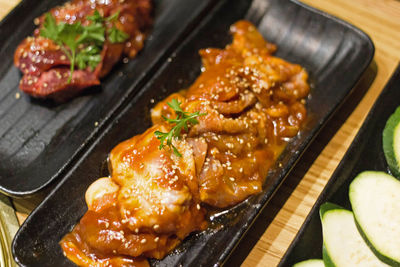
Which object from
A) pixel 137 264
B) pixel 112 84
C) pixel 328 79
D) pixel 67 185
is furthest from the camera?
pixel 112 84

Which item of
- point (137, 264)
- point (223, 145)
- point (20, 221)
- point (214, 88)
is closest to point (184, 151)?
point (223, 145)

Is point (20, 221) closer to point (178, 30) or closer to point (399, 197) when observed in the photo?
point (178, 30)

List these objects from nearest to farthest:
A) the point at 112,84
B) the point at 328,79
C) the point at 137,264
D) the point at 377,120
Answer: the point at 137,264 < the point at 377,120 < the point at 328,79 < the point at 112,84

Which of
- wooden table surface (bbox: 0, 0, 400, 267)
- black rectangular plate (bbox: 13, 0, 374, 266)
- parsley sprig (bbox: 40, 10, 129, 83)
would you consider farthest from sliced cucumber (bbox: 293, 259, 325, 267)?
parsley sprig (bbox: 40, 10, 129, 83)

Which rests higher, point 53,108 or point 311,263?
point 53,108

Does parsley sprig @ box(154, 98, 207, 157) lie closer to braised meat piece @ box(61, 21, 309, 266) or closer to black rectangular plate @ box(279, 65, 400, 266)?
braised meat piece @ box(61, 21, 309, 266)

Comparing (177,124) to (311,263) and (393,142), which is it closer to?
(311,263)

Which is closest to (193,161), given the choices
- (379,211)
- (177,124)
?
(177,124)
